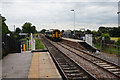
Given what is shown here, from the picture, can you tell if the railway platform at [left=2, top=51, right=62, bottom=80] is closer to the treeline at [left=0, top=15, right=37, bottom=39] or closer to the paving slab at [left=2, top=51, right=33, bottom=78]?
the paving slab at [left=2, top=51, right=33, bottom=78]

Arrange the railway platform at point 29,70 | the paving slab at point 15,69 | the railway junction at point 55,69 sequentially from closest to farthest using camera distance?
the railway platform at point 29,70
the paving slab at point 15,69
the railway junction at point 55,69

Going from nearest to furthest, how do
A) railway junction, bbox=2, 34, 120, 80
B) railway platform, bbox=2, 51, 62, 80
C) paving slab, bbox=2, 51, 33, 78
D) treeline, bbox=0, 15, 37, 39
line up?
railway platform, bbox=2, 51, 62, 80
paving slab, bbox=2, 51, 33, 78
railway junction, bbox=2, 34, 120, 80
treeline, bbox=0, 15, 37, 39

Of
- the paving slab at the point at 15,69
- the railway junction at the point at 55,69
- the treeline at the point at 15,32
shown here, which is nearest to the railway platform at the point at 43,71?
the railway junction at the point at 55,69

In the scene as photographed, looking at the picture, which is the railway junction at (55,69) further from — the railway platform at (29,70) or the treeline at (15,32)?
the treeline at (15,32)

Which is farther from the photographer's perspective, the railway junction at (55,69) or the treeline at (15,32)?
the treeline at (15,32)

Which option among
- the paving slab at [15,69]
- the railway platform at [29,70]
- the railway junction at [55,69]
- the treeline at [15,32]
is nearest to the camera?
the railway platform at [29,70]

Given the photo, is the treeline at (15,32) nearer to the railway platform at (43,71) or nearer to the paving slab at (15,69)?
the paving slab at (15,69)

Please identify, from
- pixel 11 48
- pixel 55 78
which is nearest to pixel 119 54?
pixel 55 78

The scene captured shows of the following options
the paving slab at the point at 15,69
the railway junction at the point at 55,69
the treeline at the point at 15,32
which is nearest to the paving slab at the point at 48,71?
the railway junction at the point at 55,69

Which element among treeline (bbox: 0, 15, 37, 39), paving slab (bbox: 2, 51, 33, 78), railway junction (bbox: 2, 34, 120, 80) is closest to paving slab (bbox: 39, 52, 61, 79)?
railway junction (bbox: 2, 34, 120, 80)

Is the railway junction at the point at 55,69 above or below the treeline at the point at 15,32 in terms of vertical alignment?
below

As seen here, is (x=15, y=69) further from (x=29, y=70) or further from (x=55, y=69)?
(x=55, y=69)

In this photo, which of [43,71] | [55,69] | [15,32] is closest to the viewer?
[43,71]

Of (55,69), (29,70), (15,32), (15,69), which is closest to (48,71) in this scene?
(55,69)
